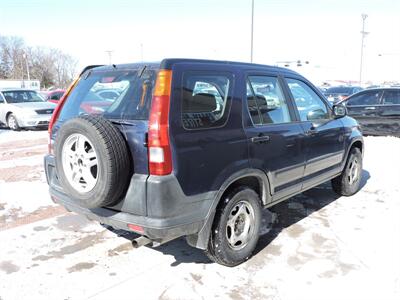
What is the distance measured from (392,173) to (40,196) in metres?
6.08

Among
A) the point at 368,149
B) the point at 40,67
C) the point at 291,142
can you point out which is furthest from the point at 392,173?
the point at 40,67

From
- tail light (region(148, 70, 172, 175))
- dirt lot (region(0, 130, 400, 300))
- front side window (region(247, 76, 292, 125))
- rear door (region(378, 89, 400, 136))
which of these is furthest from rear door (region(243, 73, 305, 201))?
rear door (region(378, 89, 400, 136))

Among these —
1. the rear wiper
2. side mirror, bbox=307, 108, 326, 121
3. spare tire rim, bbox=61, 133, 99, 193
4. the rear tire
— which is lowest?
the rear tire

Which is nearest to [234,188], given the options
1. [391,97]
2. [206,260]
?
[206,260]

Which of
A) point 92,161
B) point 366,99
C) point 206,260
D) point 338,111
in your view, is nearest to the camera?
point 92,161

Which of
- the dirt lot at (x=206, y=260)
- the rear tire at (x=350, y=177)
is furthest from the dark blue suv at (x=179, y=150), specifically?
the rear tire at (x=350, y=177)

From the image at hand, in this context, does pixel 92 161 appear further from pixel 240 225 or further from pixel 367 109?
pixel 367 109

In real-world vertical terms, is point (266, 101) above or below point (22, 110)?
above

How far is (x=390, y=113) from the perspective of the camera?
10.9 metres

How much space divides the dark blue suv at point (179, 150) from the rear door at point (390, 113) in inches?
313

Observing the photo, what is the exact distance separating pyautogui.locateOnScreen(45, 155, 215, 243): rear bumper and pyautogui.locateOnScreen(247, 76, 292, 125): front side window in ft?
3.28

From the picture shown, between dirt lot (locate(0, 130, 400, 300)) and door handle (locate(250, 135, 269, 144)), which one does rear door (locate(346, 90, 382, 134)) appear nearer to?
dirt lot (locate(0, 130, 400, 300))

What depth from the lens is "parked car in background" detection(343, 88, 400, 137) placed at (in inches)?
431

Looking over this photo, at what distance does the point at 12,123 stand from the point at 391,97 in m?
12.2
